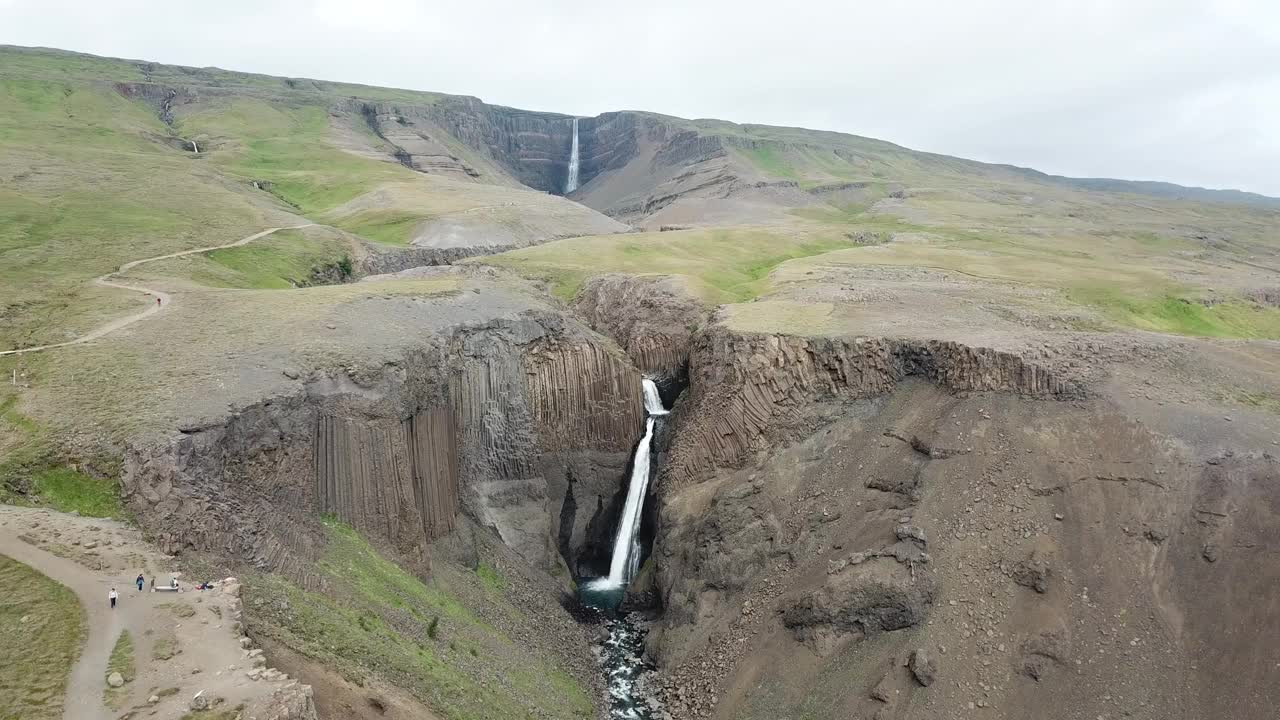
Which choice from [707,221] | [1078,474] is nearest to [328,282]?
[1078,474]

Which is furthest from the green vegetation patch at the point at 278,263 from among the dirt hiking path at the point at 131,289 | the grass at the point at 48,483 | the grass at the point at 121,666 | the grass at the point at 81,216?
the grass at the point at 121,666

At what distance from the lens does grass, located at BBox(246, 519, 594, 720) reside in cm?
1941

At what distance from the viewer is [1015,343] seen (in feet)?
110

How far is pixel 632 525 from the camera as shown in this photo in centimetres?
4097

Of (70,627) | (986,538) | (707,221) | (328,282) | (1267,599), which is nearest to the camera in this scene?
(70,627)

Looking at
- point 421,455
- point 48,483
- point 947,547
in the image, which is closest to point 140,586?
point 48,483

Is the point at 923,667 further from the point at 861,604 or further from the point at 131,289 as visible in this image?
the point at 131,289

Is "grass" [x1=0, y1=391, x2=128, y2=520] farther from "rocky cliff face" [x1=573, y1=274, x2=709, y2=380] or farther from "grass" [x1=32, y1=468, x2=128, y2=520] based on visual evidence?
"rocky cliff face" [x1=573, y1=274, x2=709, y2=380]

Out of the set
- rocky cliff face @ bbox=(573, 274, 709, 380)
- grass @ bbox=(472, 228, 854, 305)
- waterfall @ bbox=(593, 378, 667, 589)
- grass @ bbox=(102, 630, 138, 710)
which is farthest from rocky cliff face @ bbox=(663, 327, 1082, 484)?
grass @ bbox=(102, 630, 138, 710)

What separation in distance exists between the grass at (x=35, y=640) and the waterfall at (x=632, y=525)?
26606mm

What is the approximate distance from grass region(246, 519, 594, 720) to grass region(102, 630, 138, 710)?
110 inches

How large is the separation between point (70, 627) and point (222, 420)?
9835mm

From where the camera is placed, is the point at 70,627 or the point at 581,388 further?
the point at 581,388

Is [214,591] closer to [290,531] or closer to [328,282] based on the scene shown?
[290,531]
